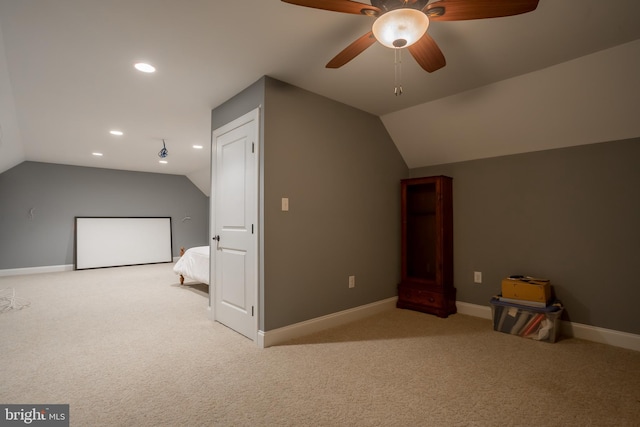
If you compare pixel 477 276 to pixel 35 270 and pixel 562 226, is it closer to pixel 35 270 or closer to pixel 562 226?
pixel 562 226

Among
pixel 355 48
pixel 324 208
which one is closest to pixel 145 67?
pixel 355 48

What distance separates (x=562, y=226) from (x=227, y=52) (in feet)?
11.1

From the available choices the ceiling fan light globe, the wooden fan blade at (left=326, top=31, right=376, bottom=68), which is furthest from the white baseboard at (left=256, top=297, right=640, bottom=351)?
the ceiling fan light globe

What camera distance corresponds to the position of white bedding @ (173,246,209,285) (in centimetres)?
456

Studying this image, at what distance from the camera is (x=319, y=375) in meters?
2.13

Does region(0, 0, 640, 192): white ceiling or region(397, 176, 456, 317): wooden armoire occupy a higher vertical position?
region(0, 0, 640, 192): white ceiling

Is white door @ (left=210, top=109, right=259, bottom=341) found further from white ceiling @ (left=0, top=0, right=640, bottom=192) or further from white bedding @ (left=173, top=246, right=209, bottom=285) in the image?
white bedding @ (left=173, top=246, right=209, bottom=285)

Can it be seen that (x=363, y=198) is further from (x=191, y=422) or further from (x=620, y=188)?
(x=191, y=422)

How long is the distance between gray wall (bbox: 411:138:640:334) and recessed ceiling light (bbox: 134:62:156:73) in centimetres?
338

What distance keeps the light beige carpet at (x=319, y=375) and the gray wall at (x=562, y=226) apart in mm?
408

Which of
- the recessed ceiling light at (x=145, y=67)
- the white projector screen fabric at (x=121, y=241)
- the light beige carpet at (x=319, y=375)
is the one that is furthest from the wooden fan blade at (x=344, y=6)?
the white projector screen fabric at (x=121, y=241)

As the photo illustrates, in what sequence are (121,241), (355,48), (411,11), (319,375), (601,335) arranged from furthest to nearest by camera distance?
1. (121,241)
2. (601,335)
3. (319,375)
4. (355,48)
5. (411,11)

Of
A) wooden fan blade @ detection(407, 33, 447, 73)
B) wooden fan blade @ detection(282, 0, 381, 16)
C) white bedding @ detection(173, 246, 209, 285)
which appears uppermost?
wooden fan blade @ detection(282, 0, 381, 16)

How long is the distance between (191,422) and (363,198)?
258 cm
